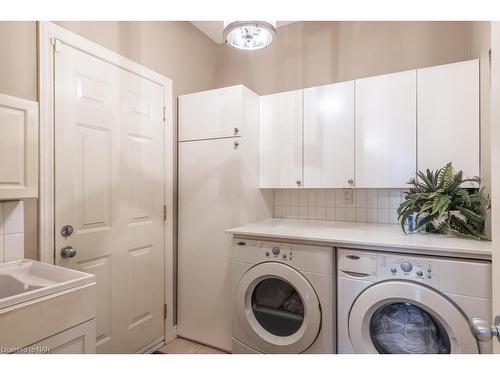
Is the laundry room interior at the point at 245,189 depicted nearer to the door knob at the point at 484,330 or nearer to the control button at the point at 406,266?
the control button at the point at 406,266

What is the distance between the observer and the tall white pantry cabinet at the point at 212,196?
6.91 ft

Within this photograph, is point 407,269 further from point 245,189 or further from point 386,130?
point 245,189

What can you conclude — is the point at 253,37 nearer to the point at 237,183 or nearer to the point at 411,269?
the point at 237,183

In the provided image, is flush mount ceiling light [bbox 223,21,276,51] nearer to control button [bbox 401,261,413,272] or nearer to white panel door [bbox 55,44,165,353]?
white panel door [bbox 55,44,165,353]

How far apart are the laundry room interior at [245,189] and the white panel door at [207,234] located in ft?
0.05

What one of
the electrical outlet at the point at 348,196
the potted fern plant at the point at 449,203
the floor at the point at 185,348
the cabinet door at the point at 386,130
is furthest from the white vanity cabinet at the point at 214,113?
the floor at the point at 185,348

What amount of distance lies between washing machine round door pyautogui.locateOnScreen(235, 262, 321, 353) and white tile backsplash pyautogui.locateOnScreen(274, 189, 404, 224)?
83cm

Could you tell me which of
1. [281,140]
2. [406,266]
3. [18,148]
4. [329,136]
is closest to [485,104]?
[329,136]

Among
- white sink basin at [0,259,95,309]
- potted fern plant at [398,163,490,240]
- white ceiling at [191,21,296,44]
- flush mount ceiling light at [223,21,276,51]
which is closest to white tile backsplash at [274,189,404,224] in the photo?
potted fern plant at [398,163,490,240]

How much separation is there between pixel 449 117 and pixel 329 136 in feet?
2.46

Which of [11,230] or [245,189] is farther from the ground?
[245,189]

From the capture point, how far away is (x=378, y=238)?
159 centimetres

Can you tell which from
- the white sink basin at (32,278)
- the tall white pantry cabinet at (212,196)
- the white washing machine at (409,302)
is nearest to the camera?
the white sink basin at (32,278)

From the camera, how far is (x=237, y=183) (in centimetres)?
209
